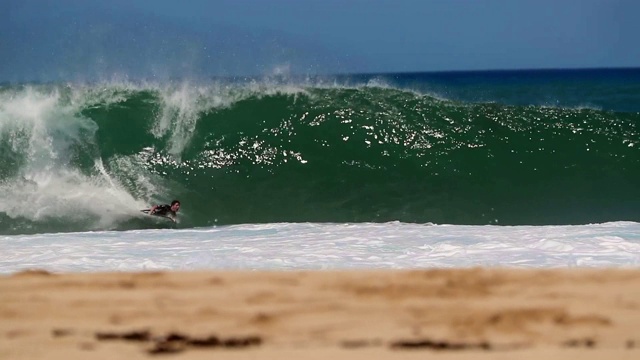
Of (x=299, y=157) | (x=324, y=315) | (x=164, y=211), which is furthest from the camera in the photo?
(x=299, y=157)

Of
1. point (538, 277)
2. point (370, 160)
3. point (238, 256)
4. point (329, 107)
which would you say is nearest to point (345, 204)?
point (370, 160)

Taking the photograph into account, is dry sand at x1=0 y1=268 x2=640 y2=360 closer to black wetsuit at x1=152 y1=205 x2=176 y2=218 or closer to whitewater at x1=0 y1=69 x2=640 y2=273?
whitewater at x1=0 y1=69 x2=640 y2=273

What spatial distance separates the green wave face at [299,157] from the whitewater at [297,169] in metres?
0.03

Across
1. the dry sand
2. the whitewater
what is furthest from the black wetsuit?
the dry sand

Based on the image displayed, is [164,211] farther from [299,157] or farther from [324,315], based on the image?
[324,315]

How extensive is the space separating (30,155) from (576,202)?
23.0 feet

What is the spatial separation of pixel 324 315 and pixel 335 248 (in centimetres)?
260

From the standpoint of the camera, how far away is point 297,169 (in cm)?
1052

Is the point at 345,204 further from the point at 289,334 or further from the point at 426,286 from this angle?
the point at 289,334

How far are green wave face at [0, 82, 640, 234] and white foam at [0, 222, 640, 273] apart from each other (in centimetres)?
186

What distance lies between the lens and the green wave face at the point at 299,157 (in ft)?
30.6

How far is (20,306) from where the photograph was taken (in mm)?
3828

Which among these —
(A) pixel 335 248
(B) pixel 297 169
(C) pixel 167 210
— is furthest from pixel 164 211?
(A) pixel 335 248

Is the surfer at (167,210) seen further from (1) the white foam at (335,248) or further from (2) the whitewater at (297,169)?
(1) the white foam at (335,248)
